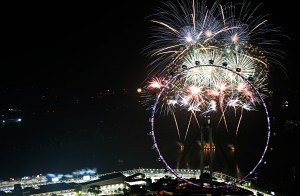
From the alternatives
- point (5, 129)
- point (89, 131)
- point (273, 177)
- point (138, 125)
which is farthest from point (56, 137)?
point (273, 177)

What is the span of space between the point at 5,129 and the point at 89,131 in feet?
23.4

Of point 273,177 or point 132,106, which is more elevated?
point 132,106

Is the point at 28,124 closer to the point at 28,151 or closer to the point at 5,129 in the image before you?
the point at 5,129

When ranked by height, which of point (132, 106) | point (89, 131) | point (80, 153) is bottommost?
point (80, 153)

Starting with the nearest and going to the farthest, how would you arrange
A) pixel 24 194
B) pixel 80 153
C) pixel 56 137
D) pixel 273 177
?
pixel 24 194 < pixel 273 177 < pixel 80 153 < pixel 56 137

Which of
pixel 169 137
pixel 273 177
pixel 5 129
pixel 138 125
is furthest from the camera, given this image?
pixel 138 125

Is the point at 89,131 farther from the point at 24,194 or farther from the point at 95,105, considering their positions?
the point at 24,194

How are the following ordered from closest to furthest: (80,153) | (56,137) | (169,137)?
(80,153) → (169,137) → (56,137)

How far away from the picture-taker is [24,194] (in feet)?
37.2

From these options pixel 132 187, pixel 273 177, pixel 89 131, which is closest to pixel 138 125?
pixel 89 131

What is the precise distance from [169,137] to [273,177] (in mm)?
11862

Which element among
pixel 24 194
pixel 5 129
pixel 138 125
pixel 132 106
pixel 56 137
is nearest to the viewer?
pixel 24 194

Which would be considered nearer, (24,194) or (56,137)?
(24,194)

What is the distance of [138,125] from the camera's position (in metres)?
32.2
